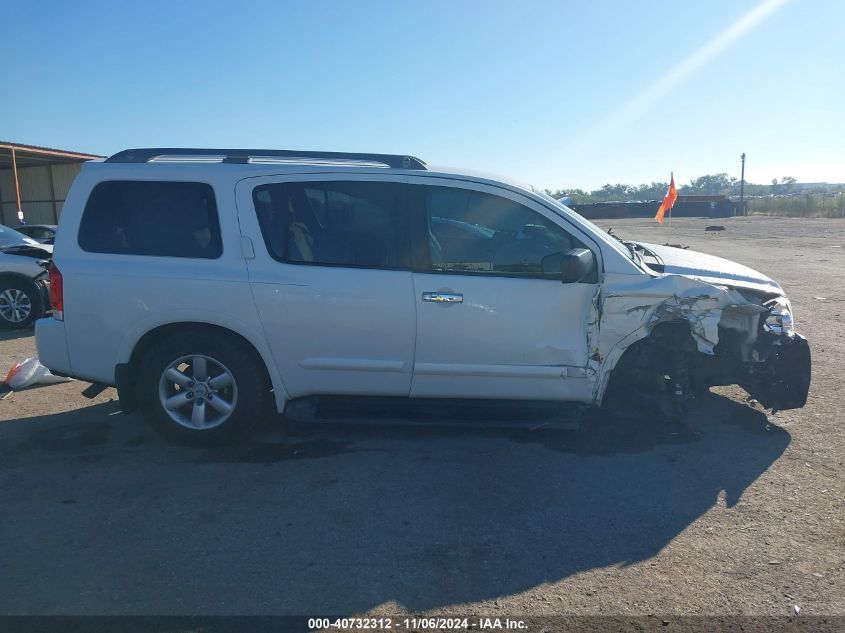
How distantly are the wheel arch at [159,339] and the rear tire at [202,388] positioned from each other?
0.12 ft

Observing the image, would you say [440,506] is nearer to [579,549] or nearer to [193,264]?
[579,549]

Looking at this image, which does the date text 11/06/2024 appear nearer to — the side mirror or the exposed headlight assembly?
the side mirror

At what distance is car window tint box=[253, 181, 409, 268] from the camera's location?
16.0 ft

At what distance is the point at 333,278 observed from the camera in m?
4.82

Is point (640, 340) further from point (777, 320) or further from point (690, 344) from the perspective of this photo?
point (777, 320)

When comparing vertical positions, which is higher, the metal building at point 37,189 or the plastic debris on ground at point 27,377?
the metal building at point 37,189

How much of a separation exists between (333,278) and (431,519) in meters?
1.80

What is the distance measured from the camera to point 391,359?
4883mm

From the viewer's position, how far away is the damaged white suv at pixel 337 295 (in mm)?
4820

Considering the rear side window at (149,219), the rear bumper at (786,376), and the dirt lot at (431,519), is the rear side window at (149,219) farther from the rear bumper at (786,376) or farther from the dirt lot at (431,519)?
the rear bumper at (786,376)

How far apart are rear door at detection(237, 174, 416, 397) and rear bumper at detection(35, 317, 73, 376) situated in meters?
Result: 1.48

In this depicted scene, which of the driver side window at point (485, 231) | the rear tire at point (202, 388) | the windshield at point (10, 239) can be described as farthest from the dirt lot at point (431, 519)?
the windshield at point (10, 239)

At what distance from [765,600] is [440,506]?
1749 mm

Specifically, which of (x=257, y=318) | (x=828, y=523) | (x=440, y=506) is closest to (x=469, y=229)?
(x=257, y=318)
